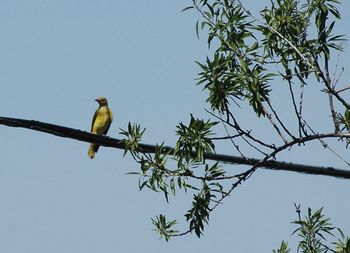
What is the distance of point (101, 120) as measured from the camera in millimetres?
19125

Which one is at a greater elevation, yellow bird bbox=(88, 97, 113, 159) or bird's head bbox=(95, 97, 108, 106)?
bird's head bbox=(95, 97, 108, 106)

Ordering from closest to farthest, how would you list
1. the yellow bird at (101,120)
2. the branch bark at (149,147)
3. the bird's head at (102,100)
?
the branch bark at (149,147) → the yellow bird at (101,120) → the bird's head at (102,100)

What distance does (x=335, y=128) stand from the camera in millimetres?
8031

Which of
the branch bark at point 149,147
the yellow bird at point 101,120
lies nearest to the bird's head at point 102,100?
the yellow bird at point 101,120

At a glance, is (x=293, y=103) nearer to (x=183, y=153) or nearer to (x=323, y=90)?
(x=323, y=90)

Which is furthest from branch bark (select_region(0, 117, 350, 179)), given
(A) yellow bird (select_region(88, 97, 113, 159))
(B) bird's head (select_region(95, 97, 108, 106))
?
(B) bird's head (select_region(95, 97, 108, 106))

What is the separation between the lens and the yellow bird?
19.0 meters

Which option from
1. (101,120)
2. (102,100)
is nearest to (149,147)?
(101,120)

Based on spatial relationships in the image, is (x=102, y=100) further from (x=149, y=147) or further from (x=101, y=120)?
(x=149, y=147)

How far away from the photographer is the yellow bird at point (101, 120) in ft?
62.4

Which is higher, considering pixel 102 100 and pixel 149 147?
pixel 102 100

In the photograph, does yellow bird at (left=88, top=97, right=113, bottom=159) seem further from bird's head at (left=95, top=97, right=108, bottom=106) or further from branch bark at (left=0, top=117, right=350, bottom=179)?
branch bark at (left=0, top=117, right=350, bottom=179)

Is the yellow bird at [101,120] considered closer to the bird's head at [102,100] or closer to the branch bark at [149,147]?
the bird's head at [102,100]

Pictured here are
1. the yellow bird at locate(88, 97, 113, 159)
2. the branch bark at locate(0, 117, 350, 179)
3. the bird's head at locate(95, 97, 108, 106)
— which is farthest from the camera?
the bird's head at locate(95, 97, 108, 106)
